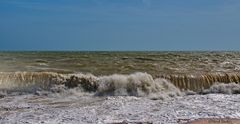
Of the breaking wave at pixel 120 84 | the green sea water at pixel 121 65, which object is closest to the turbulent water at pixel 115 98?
the breaking wave at pixel 120 84

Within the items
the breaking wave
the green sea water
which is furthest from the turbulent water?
the green sea water

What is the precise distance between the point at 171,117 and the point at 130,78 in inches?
322

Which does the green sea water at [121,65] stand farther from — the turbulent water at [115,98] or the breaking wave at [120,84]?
the breaking wave at [120,84]

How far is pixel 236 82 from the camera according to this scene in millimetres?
20375

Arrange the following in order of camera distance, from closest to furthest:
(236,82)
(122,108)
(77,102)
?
(122,108) < (77,102) < (236,82)

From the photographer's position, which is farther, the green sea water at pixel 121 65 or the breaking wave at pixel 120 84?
the green sea water at pixel 121 65

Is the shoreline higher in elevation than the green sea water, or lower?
lower

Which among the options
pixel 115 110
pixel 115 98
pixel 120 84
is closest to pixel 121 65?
pixel 120 84

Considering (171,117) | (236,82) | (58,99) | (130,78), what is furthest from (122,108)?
(236,82)

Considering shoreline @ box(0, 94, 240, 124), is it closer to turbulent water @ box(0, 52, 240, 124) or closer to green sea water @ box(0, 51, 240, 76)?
turbulent water @ box(0, 52, 240, 124)

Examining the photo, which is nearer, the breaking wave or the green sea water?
the breaking wave

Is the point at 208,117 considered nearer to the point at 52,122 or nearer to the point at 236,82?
the point at 52,122

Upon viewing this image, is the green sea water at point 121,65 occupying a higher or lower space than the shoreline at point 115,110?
higher

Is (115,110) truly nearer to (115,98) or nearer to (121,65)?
(115,98)
